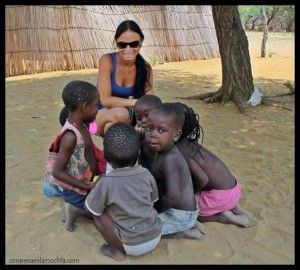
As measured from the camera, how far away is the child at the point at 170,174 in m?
2.60

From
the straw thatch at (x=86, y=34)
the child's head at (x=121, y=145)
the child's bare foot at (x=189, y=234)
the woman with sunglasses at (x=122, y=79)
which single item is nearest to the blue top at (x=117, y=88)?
the woman with sunglasses at (x=122, y=79)

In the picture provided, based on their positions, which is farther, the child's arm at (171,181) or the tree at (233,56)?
the tree at (233,56)

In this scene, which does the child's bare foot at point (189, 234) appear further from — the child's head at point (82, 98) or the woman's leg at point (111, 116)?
the woman's leg at point (111, 116)

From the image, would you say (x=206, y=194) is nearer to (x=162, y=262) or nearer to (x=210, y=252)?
(x=210, y=252)

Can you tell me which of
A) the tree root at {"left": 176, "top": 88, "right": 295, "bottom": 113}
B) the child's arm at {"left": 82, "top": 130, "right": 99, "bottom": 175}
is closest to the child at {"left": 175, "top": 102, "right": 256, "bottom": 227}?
the child's arm at {"left": 82, "top": 130, "right": 99, "bottom": 175}

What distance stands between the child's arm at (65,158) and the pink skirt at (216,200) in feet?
2.77

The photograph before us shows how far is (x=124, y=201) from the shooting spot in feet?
7.96

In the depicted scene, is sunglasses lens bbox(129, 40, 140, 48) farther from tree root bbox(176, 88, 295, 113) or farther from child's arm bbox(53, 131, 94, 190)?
tree root bbox(176, 88, 295, 113)

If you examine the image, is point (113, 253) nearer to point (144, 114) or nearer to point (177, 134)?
point (177, 134)

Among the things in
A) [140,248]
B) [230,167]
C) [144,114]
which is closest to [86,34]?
[230,167]

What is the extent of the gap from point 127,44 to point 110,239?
6.11ft

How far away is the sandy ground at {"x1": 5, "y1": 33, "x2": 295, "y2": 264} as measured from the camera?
103 inches

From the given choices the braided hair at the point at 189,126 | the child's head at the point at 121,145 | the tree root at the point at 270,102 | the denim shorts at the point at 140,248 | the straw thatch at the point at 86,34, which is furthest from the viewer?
the straw thatch at the point at 86,34

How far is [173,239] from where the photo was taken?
2.75 m
